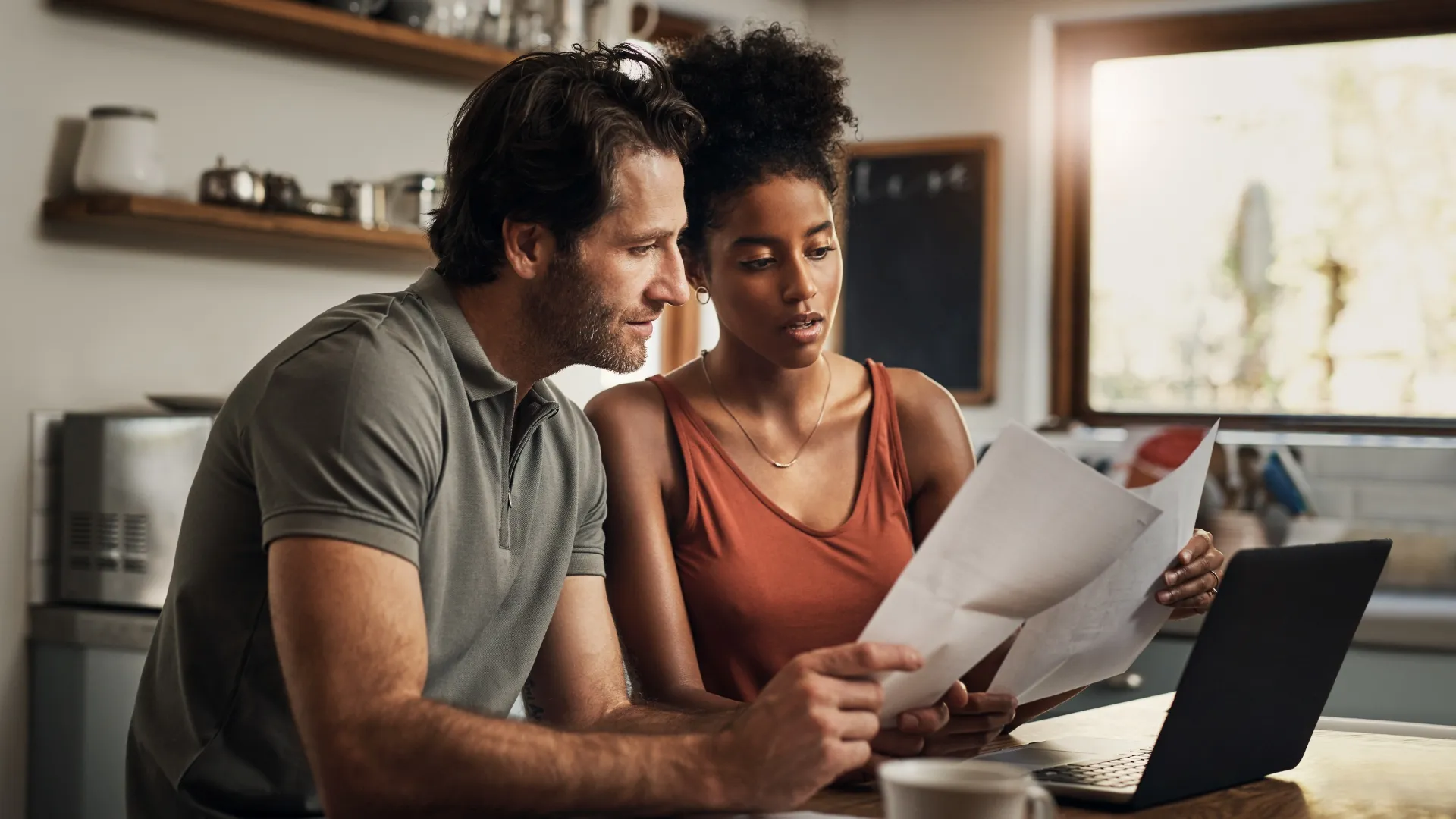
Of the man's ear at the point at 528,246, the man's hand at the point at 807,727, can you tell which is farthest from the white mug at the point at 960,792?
the man's ear at the point at 528,246

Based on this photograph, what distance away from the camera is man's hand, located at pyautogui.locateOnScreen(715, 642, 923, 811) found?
0.98m

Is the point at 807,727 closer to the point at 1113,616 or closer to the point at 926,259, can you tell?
the point at 1113,616

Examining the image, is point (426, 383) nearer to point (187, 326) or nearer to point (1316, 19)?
point (187, 326)

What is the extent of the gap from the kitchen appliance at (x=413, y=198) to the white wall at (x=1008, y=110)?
5.03 ft

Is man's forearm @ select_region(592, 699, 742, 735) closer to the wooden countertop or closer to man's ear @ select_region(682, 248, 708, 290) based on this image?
the wooden countertop

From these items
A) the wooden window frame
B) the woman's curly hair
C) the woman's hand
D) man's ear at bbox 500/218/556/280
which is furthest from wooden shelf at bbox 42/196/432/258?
the wooden window frame

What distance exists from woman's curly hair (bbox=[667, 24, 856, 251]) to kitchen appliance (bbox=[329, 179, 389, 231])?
157 cm

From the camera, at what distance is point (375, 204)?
319 centimetres

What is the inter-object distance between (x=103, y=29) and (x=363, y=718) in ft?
7.36

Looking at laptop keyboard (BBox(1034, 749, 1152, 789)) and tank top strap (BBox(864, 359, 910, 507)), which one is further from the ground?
tank top strap (BBox(864, 359, 910, 507))

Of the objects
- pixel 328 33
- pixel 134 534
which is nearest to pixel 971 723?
pixel 134 534

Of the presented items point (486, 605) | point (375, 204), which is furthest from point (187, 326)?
point (486, 605)

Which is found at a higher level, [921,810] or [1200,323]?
[1200,323]

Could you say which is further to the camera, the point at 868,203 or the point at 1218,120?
the point at 868,203
